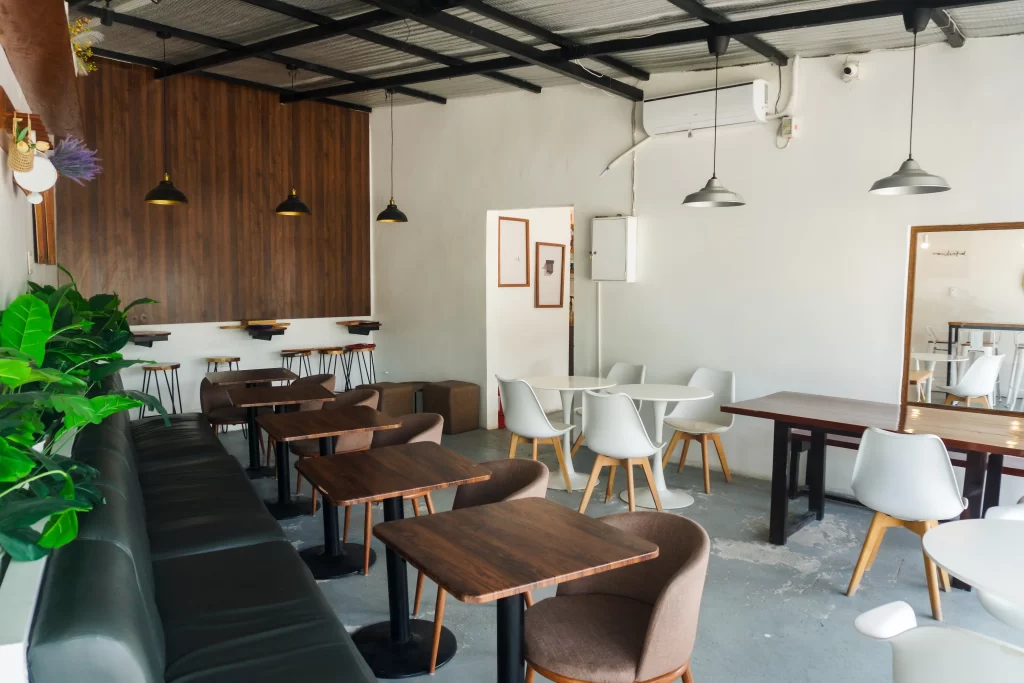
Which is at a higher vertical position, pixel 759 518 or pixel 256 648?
pixel 256 648

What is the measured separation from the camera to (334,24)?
505 cm

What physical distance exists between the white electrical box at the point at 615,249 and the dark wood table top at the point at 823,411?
6.07 feet

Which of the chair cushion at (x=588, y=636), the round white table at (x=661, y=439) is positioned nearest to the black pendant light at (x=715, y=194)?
the round white table at (x=661, y=439)

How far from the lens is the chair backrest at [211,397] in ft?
19.1

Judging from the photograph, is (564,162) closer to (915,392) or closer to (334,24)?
(334,24)

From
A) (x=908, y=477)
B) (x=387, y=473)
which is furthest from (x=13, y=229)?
(x=908, y=477)

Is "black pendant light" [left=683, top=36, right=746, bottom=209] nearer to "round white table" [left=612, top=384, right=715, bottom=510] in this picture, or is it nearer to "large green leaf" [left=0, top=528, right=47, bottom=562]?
"round white table" [left=612, top=384, right=715, bottom=510]

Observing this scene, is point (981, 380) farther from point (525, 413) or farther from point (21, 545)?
point (21, 545)

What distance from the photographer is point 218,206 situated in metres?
7.20

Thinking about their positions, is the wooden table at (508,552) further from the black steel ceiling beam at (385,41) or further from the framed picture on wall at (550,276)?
the framed picture on wall at (550,276)

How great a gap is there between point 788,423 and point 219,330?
5563mm

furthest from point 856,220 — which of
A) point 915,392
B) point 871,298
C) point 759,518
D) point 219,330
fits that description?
point 219,330

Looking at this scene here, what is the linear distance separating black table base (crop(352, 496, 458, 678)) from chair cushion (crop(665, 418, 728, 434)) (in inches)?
104

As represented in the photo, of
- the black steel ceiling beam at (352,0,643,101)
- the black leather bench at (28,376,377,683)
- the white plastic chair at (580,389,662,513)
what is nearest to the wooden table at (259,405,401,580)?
the black leather bench at (28,376,377,683)
